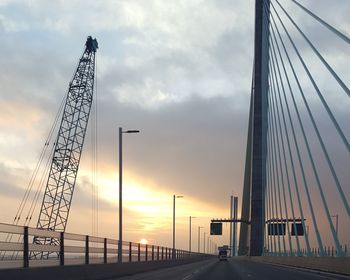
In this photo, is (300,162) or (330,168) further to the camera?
(300,162)

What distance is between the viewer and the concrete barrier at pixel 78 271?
54.1ft

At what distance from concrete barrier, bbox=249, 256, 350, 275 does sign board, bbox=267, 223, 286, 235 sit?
221cm

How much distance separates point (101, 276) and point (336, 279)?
10.8m

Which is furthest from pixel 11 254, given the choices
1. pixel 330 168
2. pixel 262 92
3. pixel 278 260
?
pixel 262 92

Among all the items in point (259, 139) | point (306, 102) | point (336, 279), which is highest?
point (259, 139)

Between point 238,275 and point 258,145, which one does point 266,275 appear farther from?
point 258,145

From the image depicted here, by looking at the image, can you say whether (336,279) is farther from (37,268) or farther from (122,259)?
(37,268)

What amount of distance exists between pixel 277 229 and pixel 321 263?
49.0 feet

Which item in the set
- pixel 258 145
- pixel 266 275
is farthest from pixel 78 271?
pixel 258 145

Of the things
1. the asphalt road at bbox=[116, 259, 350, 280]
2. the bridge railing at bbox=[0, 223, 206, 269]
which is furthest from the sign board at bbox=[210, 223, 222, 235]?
the bridge railing at bbox=[0, 223, 206, 269]

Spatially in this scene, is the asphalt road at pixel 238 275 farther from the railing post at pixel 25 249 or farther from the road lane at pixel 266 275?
the railing post at pixel 25 249

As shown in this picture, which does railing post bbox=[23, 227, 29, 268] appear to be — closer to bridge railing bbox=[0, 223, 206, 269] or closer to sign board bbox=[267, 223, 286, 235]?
bridge railing bbox=[0, 223, 206, 269]

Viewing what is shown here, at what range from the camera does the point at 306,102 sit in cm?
3209

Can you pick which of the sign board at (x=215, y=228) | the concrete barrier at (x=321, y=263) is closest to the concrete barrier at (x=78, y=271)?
the concrete barrier at (x=321, y=263)
